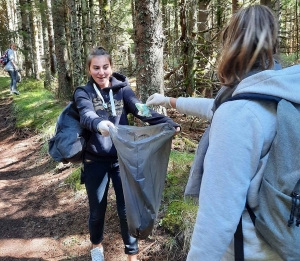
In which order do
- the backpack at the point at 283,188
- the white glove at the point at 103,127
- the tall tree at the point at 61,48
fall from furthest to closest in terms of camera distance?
the tall tree at the point at 61,48 < the white glove at the point at 103,127 < the backpack at the point at 283,188

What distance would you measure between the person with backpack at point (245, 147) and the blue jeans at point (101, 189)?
1.71m

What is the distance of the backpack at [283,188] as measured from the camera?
1095mm

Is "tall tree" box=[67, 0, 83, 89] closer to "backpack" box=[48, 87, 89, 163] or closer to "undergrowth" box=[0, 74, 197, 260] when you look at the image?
"undergrowth" box=[0, 74, 197, 260]

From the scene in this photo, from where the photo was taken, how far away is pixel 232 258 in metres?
1.32

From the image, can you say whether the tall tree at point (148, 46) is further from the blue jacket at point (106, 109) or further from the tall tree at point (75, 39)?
the tall tree at point (75, 39)

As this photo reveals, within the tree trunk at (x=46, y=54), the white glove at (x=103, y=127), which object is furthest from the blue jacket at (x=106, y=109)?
the tree trunk at (x=46, y=54)

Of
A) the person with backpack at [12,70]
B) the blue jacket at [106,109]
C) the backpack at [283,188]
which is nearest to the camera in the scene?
the backpack at [283,188]

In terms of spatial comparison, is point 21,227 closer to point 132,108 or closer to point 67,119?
point 67,119

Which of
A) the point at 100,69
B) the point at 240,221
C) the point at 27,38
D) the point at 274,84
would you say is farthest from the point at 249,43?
the point at 27,38

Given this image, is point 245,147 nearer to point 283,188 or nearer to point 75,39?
point 283,188

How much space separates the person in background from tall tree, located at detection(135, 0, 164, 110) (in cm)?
69

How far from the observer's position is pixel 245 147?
1110 mm

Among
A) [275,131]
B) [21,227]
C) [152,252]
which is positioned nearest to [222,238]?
[275,131]

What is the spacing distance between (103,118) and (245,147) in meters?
1.79
